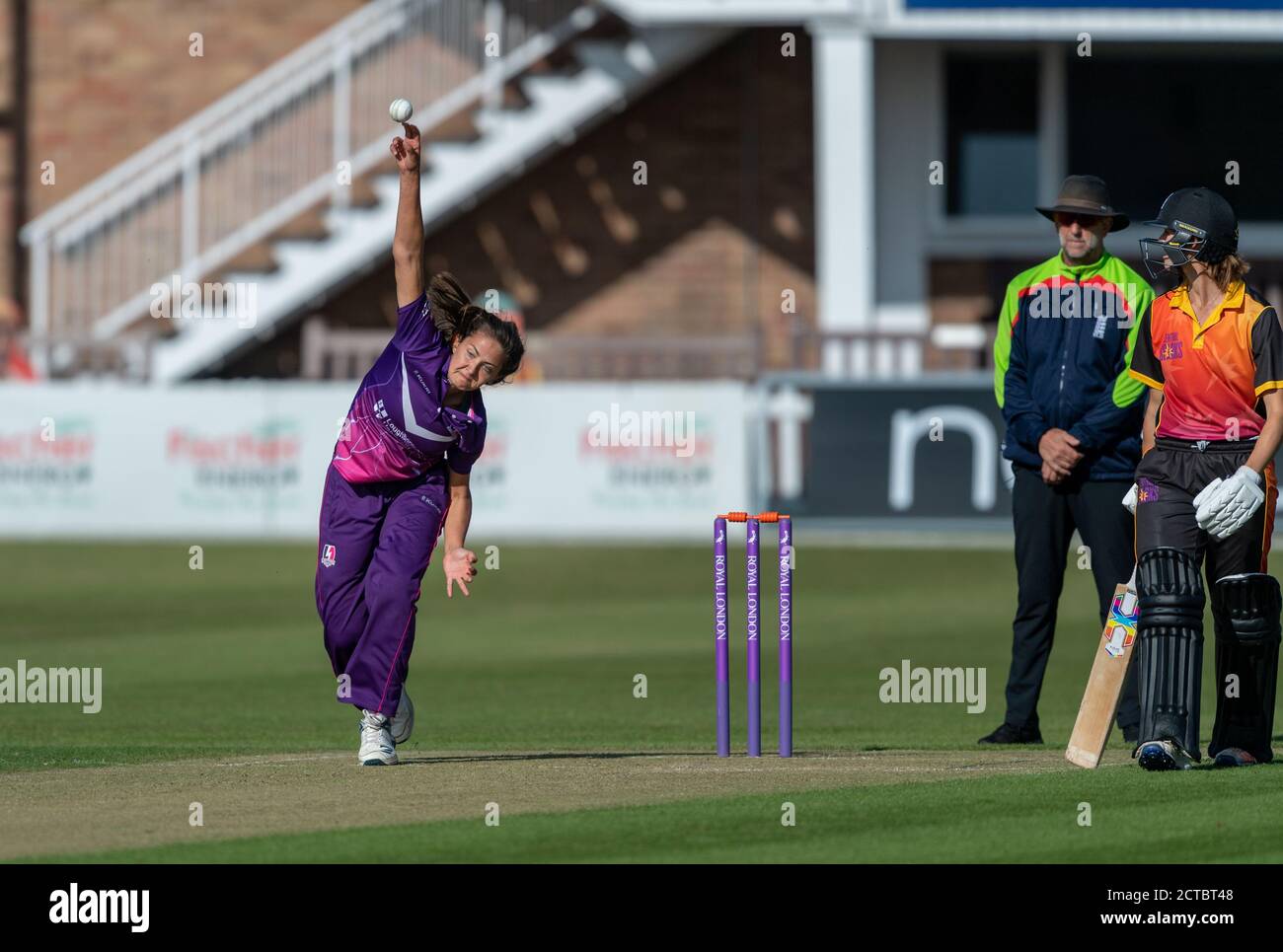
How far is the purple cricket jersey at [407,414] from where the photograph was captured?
9.08 metres

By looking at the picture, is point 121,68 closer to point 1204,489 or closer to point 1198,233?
point 1198,233

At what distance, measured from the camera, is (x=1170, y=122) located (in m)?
28.8

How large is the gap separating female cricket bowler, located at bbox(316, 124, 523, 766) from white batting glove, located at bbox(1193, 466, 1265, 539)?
2647mm

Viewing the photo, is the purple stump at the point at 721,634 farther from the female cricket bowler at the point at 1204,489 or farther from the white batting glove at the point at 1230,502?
the white batting glove at the point at 1230,502

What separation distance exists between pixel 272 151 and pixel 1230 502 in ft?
68.3

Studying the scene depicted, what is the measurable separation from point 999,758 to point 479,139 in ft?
64.1

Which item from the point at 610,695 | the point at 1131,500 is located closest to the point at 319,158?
the point at 610,695

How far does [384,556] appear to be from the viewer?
30.1ft

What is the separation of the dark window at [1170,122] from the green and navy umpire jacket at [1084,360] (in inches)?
741

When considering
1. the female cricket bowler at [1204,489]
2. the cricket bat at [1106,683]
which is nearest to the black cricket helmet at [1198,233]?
the female cricket bowler at [1204,489]

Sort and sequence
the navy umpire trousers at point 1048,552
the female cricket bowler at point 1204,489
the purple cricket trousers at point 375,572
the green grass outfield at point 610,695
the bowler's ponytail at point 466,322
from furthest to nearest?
the navy umpire trousers at point 1048,552, the purple cricket trousers at point 375,572, the bowler's ponytail at point 466,322, the female cricket bowler at point 1204,489, the green grass outfield at point 610,695

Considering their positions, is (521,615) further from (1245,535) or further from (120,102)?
(120,102)

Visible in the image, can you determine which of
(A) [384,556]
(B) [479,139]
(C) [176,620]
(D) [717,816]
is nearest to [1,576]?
(C) [176,620]

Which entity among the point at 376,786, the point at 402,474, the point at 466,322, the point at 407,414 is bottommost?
the point at 376,786
